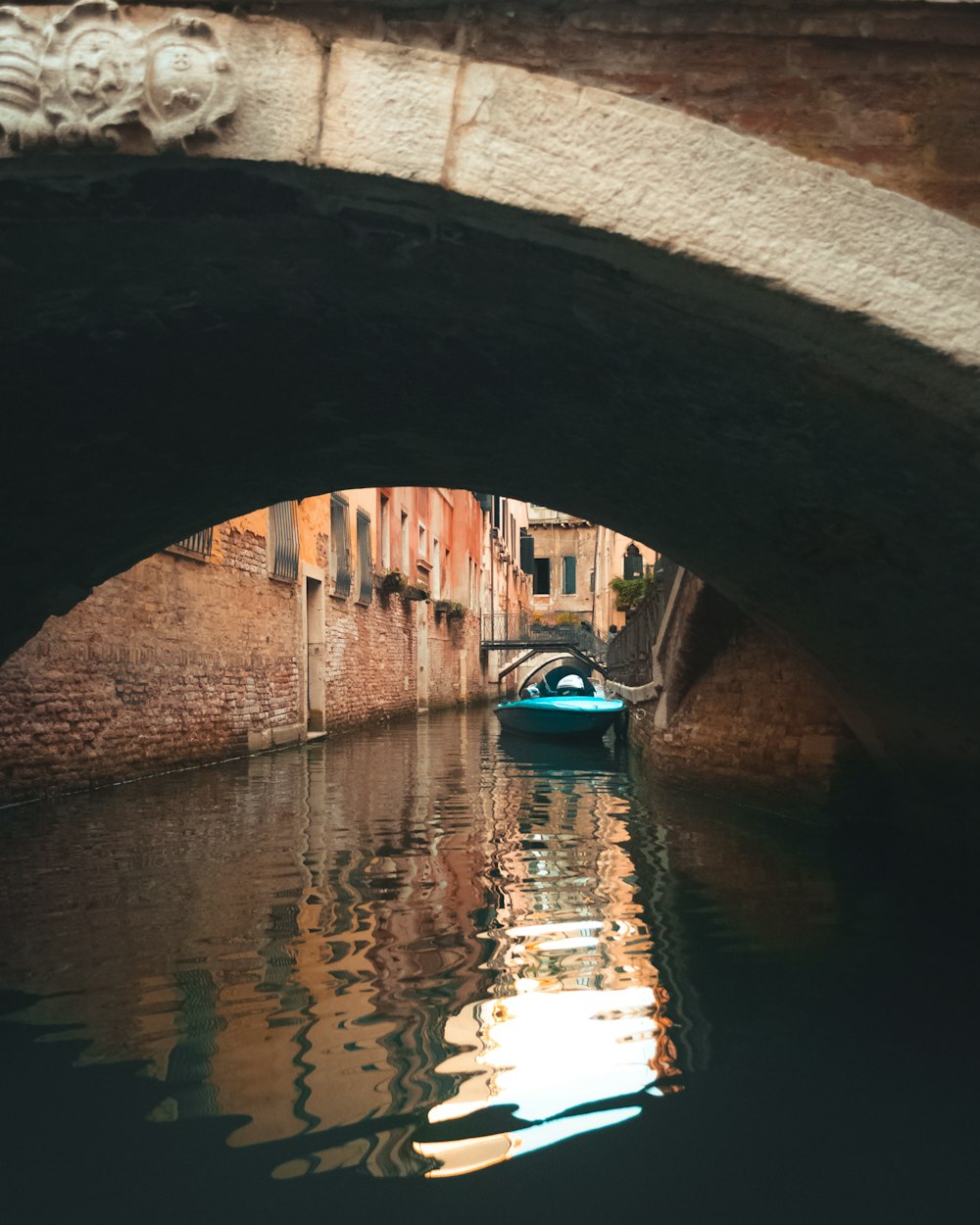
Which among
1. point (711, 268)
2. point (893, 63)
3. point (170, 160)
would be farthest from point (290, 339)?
point (893, 63)

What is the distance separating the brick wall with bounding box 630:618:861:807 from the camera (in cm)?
696

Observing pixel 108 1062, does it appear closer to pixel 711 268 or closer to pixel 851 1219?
pixel 851 1219

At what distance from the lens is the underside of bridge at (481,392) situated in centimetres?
256

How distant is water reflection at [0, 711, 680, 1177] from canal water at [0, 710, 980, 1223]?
14 mm

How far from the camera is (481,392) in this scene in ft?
12.8

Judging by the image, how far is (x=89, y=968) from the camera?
149 inches

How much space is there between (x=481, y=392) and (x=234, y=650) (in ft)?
28.0

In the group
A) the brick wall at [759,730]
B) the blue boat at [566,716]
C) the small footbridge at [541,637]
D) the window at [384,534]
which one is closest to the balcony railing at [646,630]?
the blue boat at [566,716]

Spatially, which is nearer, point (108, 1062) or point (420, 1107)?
point (420, 1107)

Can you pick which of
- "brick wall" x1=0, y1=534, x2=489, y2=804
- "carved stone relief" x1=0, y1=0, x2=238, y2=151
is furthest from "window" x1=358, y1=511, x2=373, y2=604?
"carved stone relief" x1=0, y1=0, x2=238, y2=151

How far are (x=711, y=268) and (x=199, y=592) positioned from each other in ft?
30.3

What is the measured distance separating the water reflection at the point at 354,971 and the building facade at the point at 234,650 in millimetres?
992

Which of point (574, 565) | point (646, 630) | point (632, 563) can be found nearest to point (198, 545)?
point (646, 630)

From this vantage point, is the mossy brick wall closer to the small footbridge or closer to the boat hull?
the boat hull
